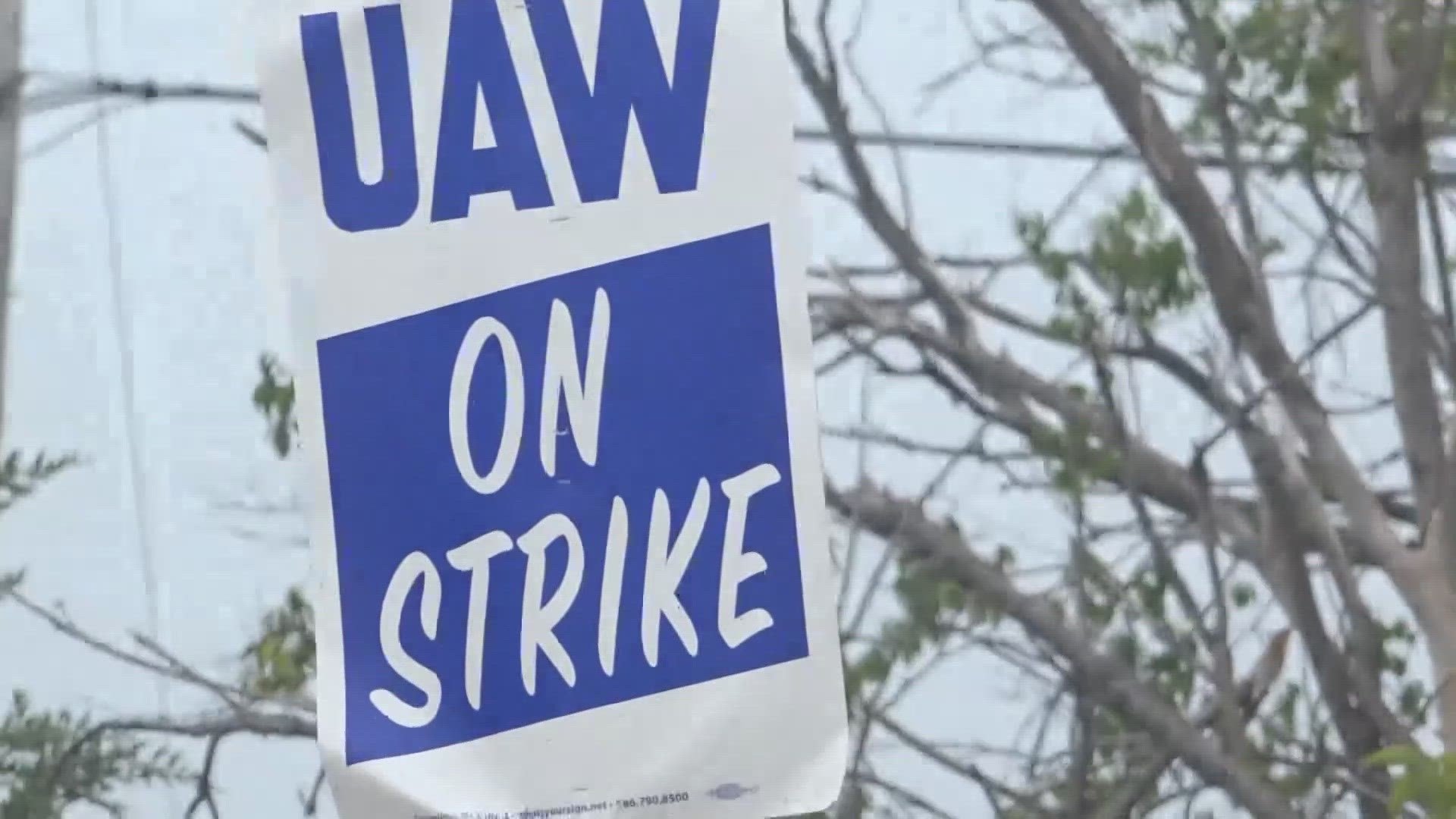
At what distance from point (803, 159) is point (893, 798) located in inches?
33.9

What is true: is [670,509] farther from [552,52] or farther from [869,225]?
[869,225]

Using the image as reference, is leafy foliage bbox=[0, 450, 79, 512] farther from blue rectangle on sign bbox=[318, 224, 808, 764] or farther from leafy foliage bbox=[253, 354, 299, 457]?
blue rectangle on sign bbox=[318, 224, 808, 764]

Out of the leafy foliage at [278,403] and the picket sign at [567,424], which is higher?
the leafy foliage at [278,403]

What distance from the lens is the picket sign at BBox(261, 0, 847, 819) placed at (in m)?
1.16

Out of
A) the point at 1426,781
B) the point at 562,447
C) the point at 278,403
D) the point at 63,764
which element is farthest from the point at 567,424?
the point at 63,764

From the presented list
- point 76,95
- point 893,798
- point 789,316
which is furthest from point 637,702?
point 76,95

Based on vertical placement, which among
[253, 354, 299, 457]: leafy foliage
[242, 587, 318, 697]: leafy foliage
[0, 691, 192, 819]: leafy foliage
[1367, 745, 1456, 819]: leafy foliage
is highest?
[253, 354, 299, 457]: leafy foliage

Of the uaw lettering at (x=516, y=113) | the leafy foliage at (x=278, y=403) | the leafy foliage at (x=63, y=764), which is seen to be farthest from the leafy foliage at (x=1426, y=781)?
the leafy foliage at (x=63, y=764)

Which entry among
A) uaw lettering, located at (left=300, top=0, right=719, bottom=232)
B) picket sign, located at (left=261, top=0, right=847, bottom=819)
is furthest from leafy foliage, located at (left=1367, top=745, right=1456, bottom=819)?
A: uaw lettering, located at (left=300, top=0, right=719, bottom=232)

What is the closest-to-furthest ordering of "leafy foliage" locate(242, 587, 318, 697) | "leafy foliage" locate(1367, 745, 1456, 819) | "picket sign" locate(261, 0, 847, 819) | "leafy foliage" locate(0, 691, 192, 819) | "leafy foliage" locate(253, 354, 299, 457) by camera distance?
"picket sign" locate(261, 0, 847, 819), "leafy foliage" locate(1367, 745, 1456, 819), "leafy foliage" locate(253, 354, 299, 457), "leafy foliage" locate(242, 587, 318, 697), "leafy foliage" locate(0, 691, 192, 819)

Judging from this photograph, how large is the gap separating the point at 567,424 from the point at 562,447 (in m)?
0.02

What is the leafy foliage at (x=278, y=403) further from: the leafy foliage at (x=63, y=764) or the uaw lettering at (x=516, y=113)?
the uaw lettering at (x=516, y=113)

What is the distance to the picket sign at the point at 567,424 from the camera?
1.16m

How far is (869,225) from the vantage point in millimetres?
2129
